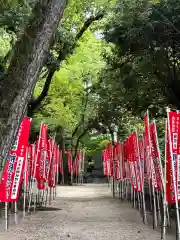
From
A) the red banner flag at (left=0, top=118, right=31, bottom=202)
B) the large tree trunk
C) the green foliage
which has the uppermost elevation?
the green foliage

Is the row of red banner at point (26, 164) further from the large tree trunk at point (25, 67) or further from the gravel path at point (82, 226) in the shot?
the gravel path at point (82, 226)

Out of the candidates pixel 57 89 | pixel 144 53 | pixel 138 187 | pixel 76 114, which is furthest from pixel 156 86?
pixel 76 114

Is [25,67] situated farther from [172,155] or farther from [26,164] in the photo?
[26,164]

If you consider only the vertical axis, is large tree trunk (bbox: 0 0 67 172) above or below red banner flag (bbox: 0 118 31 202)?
above

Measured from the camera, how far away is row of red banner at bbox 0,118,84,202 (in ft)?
29.0

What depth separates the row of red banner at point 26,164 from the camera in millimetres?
8841

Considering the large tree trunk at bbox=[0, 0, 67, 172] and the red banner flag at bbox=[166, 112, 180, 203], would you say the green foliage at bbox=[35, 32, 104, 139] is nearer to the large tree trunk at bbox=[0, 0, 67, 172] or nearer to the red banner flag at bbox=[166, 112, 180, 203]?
the red banner flag at bbox=[166, 112, 180, 203]

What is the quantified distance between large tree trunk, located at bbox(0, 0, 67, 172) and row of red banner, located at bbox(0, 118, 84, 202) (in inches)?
21.8

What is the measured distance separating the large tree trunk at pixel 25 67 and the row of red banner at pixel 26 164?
553mm

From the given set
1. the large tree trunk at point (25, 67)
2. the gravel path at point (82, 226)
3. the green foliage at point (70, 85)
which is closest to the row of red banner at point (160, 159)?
the gravel path at point (82, 226)

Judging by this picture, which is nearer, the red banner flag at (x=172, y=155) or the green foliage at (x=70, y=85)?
the red banner flag at (x=172, y=155)

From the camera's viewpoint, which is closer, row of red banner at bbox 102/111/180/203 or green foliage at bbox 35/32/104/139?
row of red banner at bbox 102/111/180/203

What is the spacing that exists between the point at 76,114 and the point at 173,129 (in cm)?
1698

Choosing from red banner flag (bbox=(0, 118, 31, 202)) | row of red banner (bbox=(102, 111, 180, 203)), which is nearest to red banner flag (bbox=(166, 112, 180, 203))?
row of red banner (bbox=(102, 111, 180, 203))
